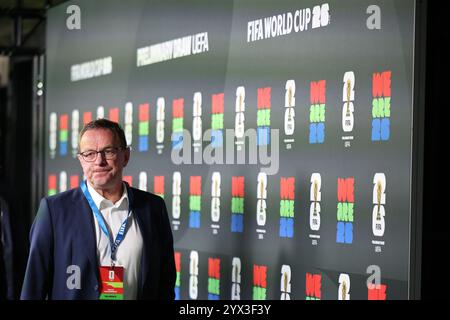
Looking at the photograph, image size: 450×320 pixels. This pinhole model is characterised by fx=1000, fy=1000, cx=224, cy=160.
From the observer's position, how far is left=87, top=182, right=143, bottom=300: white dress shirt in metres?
4.44

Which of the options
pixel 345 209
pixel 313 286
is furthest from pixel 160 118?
pixel 345 209

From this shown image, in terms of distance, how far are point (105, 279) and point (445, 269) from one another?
6.00 ft

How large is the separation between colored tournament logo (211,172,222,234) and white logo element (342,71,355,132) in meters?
1.47

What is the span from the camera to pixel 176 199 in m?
7.46

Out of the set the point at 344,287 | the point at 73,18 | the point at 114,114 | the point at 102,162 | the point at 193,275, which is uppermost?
the point at 73,18

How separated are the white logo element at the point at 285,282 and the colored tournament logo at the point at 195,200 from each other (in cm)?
112

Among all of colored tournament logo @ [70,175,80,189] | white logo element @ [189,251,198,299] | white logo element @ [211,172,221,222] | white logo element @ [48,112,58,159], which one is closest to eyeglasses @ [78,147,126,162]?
white logo element @ [211,172,221,222]

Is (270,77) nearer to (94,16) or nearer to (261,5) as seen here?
(261,5)

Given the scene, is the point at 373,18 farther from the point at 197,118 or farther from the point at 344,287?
the point at 197,118

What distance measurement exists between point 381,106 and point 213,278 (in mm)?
2166

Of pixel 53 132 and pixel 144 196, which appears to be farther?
pixel 53 132

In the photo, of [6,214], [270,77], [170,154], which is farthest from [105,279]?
[6,214]

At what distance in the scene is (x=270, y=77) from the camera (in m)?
6.38

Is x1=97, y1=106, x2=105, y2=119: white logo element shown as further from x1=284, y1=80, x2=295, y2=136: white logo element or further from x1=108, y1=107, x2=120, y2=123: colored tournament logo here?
x1=284, y1=80, x2=295, y2=136: white logo element
